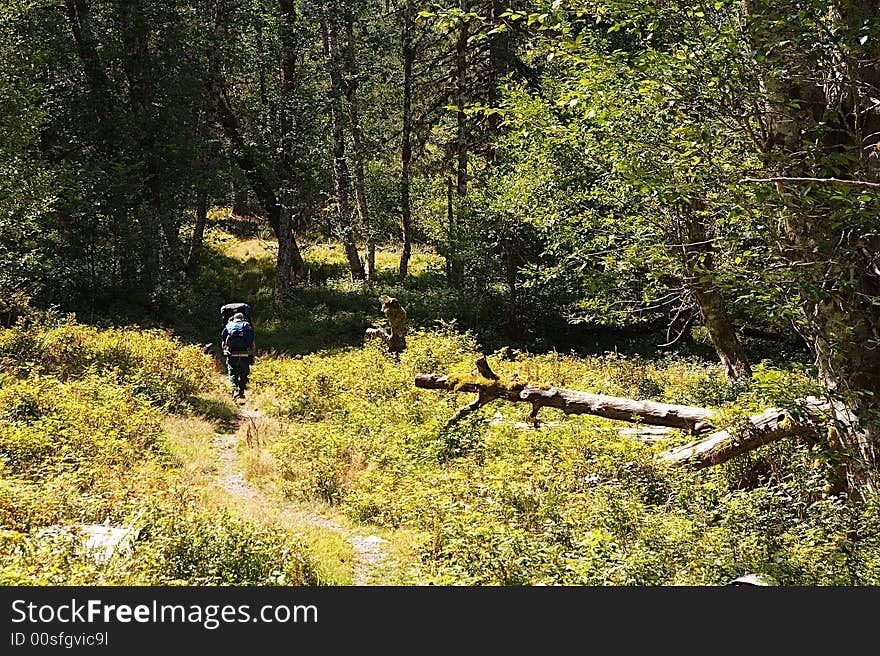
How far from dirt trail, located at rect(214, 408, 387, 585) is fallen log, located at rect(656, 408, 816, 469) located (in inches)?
146

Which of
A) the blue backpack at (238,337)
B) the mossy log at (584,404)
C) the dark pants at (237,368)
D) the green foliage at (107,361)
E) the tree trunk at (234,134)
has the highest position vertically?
the tree trunk at (234,134)

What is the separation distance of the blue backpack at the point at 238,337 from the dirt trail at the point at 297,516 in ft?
11.7

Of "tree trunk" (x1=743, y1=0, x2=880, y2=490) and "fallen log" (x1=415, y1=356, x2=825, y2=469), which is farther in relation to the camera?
"fallen log" (x1=415, y1=356, x2=825, y2=469)

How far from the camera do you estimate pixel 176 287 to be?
2458cm

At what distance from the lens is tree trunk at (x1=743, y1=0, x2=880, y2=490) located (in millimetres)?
6625

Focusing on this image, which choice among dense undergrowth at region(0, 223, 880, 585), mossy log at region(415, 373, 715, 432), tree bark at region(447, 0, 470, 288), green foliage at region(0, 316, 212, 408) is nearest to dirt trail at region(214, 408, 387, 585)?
dense undergrowth at region(0, 223, 880, 585)

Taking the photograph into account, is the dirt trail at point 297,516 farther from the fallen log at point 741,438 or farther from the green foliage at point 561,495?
the fallen log at point 741,438

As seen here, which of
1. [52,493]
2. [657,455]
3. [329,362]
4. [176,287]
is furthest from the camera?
[176,287]

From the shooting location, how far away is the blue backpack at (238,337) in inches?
594

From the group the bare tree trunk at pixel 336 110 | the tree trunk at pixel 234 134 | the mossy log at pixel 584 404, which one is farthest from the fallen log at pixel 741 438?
the bare tree trunk at pixel 336 110

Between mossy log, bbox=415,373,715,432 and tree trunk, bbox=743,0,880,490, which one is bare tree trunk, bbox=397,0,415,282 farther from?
tree trunk, bbox=743,0,880,490

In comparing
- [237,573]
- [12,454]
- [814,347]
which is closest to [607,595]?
[237,573]

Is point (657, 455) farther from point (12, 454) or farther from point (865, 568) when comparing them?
point (12, 454)

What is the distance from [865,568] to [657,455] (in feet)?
11.5
